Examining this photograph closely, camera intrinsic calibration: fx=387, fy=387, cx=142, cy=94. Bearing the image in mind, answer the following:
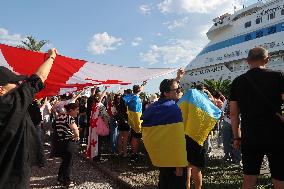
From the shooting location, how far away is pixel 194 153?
504 centimetres

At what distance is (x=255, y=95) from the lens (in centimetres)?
392

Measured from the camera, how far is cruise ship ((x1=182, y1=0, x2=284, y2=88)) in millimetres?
36812

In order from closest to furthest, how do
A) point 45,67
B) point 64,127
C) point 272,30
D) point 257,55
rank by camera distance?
point 45,67 < point 257,55 < point 64,127 < point 272,30

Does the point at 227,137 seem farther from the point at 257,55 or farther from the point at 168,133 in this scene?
the point at 257,55

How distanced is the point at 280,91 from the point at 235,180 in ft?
10.4

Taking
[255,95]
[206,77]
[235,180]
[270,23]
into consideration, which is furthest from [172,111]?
[206,77]

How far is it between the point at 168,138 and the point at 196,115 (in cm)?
95

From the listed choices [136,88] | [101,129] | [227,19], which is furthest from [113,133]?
[227,19]

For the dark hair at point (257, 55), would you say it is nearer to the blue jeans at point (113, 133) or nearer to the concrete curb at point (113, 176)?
the concrete curb at point (113, 176)

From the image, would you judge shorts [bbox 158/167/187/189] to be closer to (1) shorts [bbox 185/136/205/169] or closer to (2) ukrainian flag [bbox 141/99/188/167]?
(2) ukrainian flag [bbox 141/99/188/167]

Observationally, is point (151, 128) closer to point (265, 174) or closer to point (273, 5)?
point (265, 174)

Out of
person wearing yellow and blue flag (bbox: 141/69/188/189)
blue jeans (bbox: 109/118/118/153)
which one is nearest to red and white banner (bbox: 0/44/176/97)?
blue jeans (bbox: 109/118/118/153)

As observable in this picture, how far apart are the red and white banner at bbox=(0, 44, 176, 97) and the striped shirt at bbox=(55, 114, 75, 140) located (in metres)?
0.67

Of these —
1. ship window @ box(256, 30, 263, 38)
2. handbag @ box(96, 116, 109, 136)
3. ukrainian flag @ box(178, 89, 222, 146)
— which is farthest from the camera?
ship window @ box(256, 30, 263, 38)
